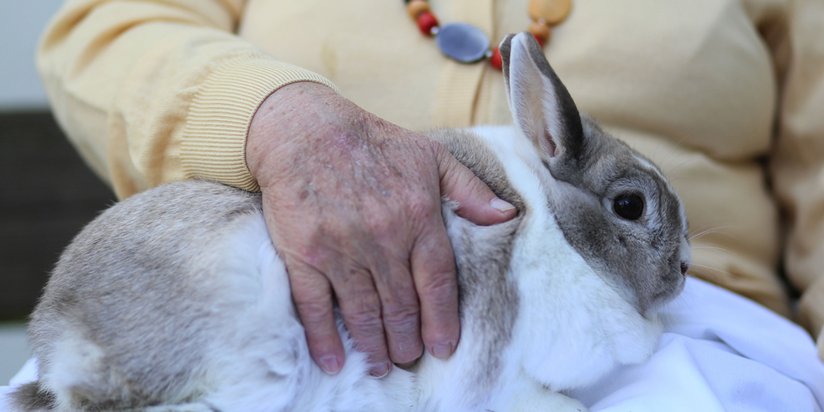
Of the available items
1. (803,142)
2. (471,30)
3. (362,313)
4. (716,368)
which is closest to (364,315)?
(362,313)

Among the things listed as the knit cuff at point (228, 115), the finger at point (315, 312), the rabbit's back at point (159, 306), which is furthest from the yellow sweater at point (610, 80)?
the finger at point (315, 312)

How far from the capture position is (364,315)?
117 cm

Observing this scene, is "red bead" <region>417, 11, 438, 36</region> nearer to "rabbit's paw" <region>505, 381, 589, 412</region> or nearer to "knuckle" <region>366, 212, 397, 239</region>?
"knuckle" <region>366, 212, 397, 239</region>

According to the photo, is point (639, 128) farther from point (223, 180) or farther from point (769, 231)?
point (223, 180)

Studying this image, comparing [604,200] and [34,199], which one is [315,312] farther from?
[34,199]

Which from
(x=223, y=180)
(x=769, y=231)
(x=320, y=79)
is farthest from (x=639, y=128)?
(x=223, y=180)

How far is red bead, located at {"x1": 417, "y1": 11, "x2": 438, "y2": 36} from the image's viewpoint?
5.32 feet

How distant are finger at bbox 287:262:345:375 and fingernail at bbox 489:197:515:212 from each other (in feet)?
0.91

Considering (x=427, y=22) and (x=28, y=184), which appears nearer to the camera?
(x=427, y=22)

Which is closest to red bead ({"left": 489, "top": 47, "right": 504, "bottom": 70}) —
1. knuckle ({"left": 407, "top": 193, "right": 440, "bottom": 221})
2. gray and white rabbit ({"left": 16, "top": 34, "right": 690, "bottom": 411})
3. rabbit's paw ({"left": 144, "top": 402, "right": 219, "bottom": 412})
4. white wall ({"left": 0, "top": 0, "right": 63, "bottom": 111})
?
gray and white rabbit ({"left": 16, "top": 34, "right": 690, "bottom": 411})

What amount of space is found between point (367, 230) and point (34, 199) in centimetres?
213

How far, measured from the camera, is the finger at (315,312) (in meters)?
1.14

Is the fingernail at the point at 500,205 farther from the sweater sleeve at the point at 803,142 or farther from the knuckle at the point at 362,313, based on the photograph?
the sweater sleeve at the point at 803,142

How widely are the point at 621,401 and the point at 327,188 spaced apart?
54cm
